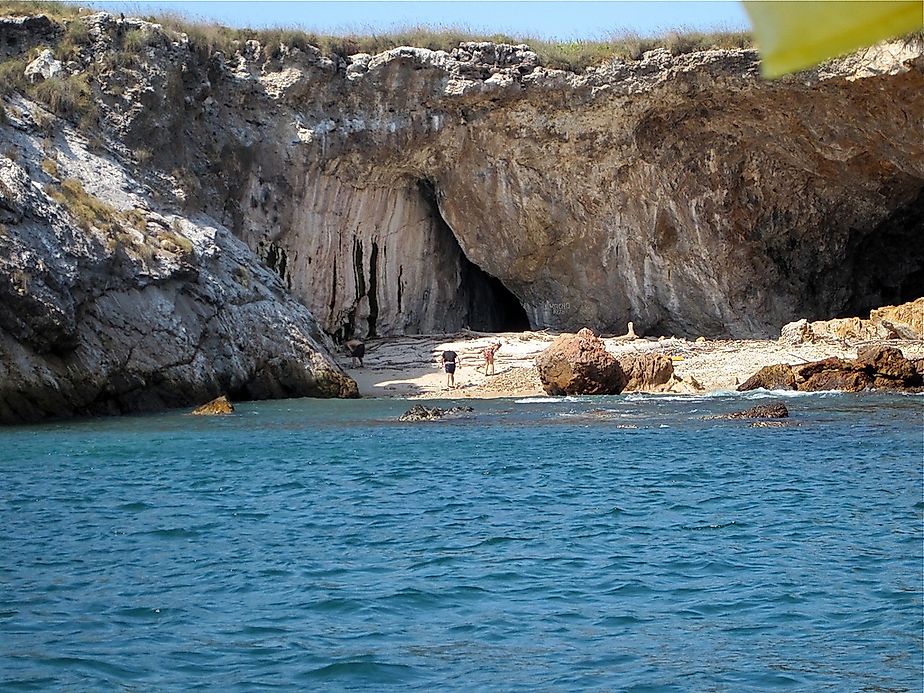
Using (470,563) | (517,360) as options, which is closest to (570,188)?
(517,360)

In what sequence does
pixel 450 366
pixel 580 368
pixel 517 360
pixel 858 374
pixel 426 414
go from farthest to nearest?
pixel 517 360 < pixel 450 366 < pixel 580 368 < pixel 858 374 < pixel 426 414

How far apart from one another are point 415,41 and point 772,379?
1313 cm

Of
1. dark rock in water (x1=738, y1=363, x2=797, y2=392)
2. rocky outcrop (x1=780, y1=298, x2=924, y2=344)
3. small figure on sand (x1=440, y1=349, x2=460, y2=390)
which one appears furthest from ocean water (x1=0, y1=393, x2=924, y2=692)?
rocky outcrop (x1=780, y1=298, x2=924, y2=344)

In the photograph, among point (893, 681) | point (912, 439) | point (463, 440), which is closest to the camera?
point (893, 681)

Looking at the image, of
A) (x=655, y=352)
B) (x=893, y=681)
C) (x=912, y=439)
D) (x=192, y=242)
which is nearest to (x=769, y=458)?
(x=912, y=439)

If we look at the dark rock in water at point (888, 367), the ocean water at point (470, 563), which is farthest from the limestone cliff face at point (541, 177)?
the ocean water at point (470, 563)

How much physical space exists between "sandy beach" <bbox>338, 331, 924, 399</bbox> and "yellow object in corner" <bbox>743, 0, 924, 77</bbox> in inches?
977

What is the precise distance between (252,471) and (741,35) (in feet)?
→ 65.0

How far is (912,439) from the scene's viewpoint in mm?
16188

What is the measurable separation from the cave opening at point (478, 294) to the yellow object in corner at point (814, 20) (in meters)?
32.1

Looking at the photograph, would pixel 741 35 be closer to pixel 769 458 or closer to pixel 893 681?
pixel 769 458

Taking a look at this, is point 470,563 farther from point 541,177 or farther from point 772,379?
point 541,177

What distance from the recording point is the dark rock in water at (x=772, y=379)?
2395cm

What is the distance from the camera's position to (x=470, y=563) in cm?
934
